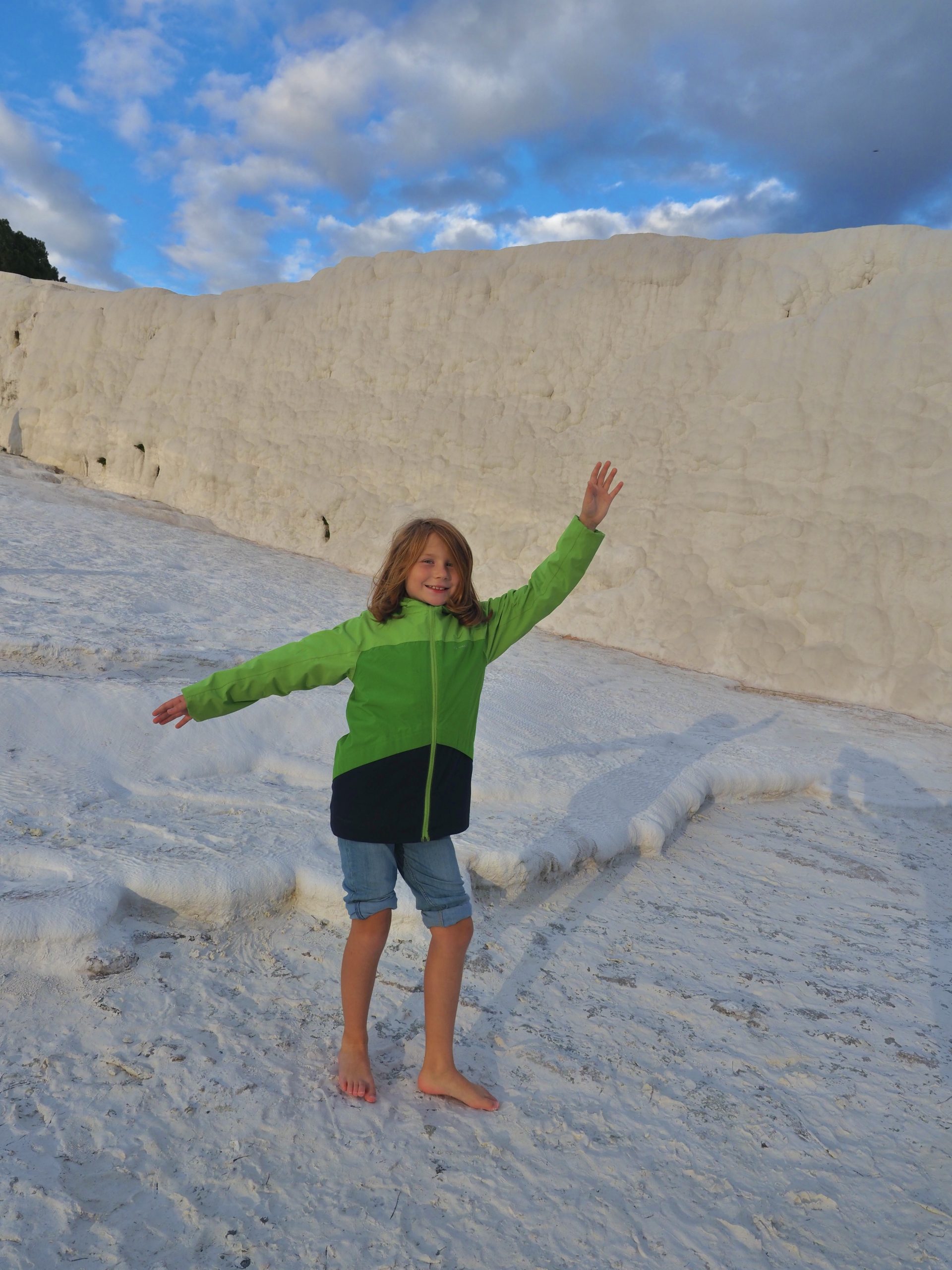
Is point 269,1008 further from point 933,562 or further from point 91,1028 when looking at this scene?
point 933,562

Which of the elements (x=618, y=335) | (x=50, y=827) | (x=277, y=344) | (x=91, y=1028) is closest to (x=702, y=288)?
(x=618, y=335)

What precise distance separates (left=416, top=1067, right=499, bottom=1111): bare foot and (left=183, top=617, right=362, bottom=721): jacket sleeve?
86cm

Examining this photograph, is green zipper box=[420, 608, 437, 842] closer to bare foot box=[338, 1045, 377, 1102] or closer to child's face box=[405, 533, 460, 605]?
child's face box=[405, 533, 460, 605]

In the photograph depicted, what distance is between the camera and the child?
170cm

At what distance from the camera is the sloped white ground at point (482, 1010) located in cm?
140

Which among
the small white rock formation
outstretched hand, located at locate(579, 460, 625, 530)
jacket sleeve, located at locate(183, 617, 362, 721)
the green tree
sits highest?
the green tree

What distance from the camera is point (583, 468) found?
759 cm

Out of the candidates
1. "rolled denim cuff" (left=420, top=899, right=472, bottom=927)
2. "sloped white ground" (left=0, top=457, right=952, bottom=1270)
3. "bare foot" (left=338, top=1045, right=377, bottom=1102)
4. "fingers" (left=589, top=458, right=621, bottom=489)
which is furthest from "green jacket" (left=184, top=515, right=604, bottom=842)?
"sloped white ground" (left=0, top=457, right=952, bottom=1270)

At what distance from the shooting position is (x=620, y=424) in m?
7.57

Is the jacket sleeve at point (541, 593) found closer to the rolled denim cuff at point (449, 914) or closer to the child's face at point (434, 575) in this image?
the child's face at point (434, 575)

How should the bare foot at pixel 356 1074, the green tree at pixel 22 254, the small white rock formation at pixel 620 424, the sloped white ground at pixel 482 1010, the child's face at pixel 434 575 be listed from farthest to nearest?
the green tree at pixel 22 254 < the small white rock formation at pixel 620 424 < the child's face at pixel 434 575 < the bare foot at pixel 356 1074 < the sloped white ground at pixel 482 1010

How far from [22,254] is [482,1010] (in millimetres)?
21765

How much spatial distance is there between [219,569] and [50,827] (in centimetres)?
489

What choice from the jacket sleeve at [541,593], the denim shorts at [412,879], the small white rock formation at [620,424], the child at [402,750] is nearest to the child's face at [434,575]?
the child at [402,750]
